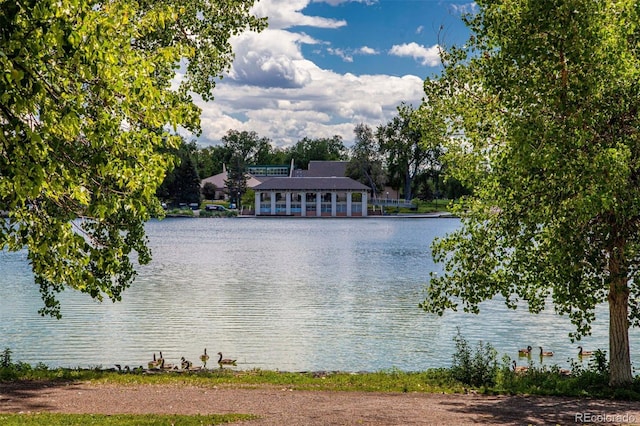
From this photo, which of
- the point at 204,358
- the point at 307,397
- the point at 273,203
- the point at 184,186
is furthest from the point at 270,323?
the point at 184,186

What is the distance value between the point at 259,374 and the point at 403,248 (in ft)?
156

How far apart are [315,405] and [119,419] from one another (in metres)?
3.45

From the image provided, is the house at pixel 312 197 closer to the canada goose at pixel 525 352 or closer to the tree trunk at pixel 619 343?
the canada goose at pixel 525 352

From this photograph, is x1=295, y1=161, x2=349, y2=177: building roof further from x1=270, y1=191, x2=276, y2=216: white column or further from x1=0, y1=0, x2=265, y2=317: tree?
x1=0, y1=0, x2=265, y2=317: tree

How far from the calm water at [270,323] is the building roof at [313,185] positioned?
276ft

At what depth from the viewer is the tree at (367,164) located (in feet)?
455

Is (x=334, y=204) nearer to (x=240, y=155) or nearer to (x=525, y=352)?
(x=240, y=155)

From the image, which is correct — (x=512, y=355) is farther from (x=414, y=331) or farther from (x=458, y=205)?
(x=458, y=205)

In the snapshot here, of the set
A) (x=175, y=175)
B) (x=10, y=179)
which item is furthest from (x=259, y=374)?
(x=175, y=175)

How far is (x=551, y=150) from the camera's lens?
463 inches

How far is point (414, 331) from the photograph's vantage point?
81.5ft

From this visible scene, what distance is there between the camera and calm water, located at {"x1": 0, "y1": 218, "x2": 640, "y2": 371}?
69.7ft

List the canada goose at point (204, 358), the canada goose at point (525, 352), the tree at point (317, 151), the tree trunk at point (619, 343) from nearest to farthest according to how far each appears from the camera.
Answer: the tree trunk at point (619, 343), the canada goose at point (204, 358), the canada goose at point (525, 352), the tree at point (317, 151)

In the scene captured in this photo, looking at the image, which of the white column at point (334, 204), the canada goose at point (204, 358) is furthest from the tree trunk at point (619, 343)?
the white column at point (334, 204)
